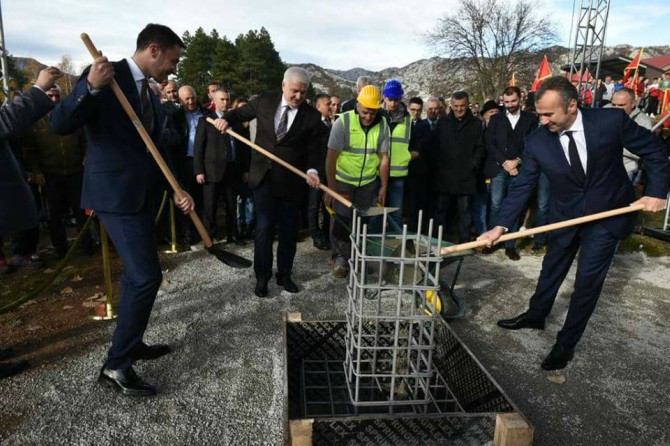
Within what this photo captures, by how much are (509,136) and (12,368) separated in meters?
5.99

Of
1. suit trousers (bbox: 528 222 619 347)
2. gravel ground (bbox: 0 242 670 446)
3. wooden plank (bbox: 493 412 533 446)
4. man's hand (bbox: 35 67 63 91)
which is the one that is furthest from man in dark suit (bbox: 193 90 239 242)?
wooden plank (bbox: 493 412 533 446)

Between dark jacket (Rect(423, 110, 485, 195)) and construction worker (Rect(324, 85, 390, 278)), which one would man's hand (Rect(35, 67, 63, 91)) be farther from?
dark jacket (Rect(423, 110, 485, 195))

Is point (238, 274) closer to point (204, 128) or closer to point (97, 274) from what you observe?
point (97, 274)

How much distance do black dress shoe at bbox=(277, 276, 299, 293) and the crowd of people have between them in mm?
13

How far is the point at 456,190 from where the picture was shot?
6.34 meters

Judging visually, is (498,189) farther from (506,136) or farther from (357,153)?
(357,153)

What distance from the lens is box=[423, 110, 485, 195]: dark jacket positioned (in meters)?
6.29

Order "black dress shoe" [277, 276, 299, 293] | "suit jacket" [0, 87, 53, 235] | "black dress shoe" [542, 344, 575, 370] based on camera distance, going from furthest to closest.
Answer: "black dress shoe" [277, 276, 299, 293] < "black dress shoe" [542, 344, 575, 370] < "suit jacket" [0, 87, 53, 235]

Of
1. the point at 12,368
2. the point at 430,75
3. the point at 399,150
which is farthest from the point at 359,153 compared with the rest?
the point at 430,75

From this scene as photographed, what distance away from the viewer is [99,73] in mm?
2393

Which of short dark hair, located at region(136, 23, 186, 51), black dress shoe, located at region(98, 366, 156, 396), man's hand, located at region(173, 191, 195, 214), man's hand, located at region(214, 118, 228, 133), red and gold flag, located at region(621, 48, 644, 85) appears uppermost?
red and gold flag, located at region(621, 48, 644, 85)

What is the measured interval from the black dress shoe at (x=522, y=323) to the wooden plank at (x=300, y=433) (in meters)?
2.73

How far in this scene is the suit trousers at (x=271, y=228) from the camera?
14.5 ft

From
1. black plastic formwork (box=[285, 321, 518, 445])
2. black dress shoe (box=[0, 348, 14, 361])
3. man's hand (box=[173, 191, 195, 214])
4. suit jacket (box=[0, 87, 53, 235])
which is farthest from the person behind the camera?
black dress shoe (box=[0, 348, 14, 361])
